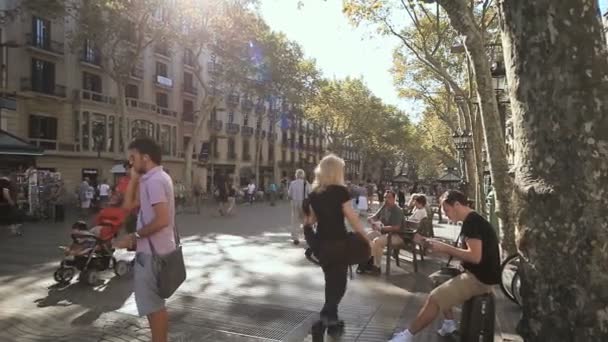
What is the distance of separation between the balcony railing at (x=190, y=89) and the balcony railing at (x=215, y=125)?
11.5 ft

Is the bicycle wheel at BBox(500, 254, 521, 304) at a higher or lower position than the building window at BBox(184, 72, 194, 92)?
lower

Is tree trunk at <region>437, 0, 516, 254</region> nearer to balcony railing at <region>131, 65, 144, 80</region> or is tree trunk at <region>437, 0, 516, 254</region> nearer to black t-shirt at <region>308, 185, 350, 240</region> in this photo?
black t-shirt at <region>308, 185, 350, 240</region>

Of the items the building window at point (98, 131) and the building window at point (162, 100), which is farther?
the building window at point (162, 100)

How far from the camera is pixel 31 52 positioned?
96.3ft

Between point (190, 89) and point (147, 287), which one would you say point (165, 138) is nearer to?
point (190, 89)

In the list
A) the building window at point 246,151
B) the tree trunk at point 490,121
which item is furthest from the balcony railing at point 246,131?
the tree trunk at point 490,121

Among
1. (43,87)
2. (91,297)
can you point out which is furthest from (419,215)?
(43,87)

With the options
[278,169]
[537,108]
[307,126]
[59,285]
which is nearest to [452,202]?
[537,108]

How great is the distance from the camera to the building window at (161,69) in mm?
40703

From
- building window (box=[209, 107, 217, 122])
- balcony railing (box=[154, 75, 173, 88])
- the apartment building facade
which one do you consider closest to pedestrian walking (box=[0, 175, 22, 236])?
the apartment building facade

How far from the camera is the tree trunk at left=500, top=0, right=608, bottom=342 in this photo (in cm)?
250

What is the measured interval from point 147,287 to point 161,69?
4014cm

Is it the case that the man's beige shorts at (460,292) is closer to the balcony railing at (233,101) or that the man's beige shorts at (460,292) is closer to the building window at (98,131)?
the building window at (98,131)

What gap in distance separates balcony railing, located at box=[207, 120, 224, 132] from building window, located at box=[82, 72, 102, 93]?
14.1m
